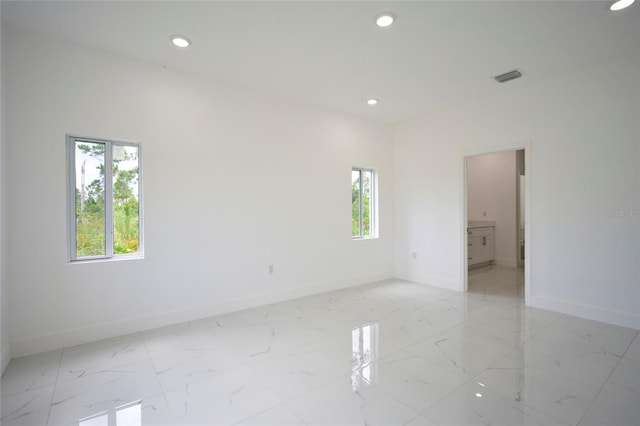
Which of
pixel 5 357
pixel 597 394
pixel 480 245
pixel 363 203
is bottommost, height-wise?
pixel 597 394

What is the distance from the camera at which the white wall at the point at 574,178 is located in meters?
3.22

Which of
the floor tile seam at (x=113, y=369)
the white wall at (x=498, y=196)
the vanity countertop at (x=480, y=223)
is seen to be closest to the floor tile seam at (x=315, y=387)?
the floor tile seam at (x=113, y=369)

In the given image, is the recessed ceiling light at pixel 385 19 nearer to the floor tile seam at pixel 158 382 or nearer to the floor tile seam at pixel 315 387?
the floor tile seam at pixel 315 387

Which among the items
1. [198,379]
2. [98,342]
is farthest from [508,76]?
[98,342]

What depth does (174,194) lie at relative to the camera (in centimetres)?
336

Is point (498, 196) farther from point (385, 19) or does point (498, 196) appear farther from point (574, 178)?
point (385, 19)

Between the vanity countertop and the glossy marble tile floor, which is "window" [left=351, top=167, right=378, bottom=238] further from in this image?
the vanity countertop

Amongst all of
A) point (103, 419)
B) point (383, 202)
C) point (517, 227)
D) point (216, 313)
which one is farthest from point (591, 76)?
point (103, 419)

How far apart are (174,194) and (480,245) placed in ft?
19.0

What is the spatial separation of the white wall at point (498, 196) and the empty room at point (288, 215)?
215 centimetres

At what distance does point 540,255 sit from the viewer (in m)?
3.85

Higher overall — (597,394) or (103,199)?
(103,199)

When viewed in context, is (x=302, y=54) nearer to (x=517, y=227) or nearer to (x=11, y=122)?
(x=11, y=122)

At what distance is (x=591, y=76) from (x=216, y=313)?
5133mm
